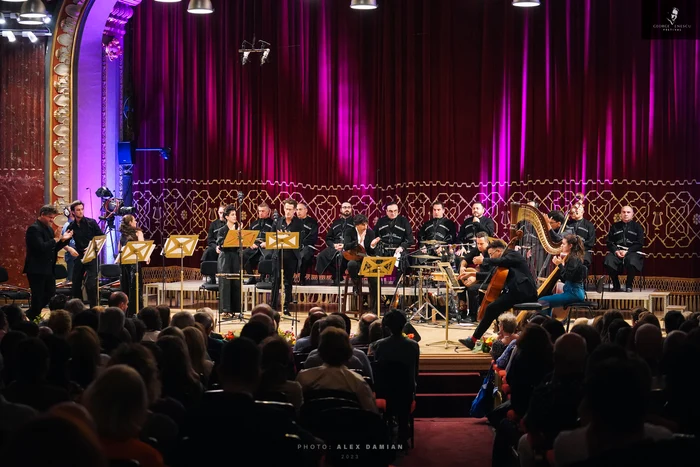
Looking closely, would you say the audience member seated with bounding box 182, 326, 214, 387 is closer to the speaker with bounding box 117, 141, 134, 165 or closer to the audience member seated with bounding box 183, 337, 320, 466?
the audience member seated with bounding box 183, 337, 320, 466

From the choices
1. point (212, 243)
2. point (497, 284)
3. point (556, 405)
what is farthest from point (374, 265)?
point (556, 405)

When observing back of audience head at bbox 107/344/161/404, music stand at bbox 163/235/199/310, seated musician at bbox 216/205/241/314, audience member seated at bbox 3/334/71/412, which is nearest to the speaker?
seated musician at bbox 216/205/241/314

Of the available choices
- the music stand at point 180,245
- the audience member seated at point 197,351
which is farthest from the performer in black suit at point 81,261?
the audience member seated at point 197,351

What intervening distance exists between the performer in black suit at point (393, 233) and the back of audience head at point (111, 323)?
754 centimetres

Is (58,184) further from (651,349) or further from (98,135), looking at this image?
(651,349)

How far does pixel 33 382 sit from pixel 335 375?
1729 millimetres

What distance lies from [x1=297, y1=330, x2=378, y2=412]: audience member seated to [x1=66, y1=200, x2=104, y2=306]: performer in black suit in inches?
291

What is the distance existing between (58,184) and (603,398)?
1214 centimetres

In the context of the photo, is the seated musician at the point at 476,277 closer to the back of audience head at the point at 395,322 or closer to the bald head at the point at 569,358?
the back of audience head at the point at 395,322

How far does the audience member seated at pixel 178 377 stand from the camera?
474 centimetres

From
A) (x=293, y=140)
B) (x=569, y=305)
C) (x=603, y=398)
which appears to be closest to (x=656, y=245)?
(x=569, y=305)

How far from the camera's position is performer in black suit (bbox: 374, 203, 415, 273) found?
1366 centimetres

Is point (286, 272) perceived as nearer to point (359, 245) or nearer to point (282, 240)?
point (359, 245)

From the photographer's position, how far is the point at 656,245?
14.4m
